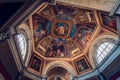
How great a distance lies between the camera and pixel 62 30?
1720 centimetres

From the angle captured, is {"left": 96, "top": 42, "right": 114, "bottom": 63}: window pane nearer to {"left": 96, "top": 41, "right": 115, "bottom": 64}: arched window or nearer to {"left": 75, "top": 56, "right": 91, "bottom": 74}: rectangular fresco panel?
{"left": 96, "top": 41, "right": 115, "bottom": 64}: arched window

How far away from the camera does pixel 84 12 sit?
1480 cm

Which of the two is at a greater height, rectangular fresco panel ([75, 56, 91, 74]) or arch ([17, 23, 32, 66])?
arch ([17, 23, 32, 66])

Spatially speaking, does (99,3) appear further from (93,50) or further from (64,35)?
(64,35)

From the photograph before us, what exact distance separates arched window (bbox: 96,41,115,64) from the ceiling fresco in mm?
1449

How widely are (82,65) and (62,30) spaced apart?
13.2 feet

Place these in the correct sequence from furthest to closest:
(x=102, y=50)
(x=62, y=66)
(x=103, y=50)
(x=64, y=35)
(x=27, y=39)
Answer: (x=64, y=35), (x=62, y=66), (x=102, y=50), (x=103, y=50), (x=27, y=39)

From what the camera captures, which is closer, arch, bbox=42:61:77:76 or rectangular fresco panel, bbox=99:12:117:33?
rectangular fresco panel, bbox=99:12:117:33

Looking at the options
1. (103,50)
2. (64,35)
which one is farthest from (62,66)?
(103,50)

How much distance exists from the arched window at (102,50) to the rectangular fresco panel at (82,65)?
4.01 feet

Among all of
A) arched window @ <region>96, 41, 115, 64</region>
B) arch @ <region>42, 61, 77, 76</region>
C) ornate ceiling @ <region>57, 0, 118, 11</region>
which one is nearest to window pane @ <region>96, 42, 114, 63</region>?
arched window @ <region>96, 41, 115, 64</region>

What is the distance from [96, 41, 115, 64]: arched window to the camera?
14.9 m

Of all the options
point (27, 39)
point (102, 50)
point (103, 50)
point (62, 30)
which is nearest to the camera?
point (27, 39)

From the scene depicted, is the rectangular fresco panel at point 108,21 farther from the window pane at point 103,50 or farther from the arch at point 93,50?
the window pane at point 103,50
